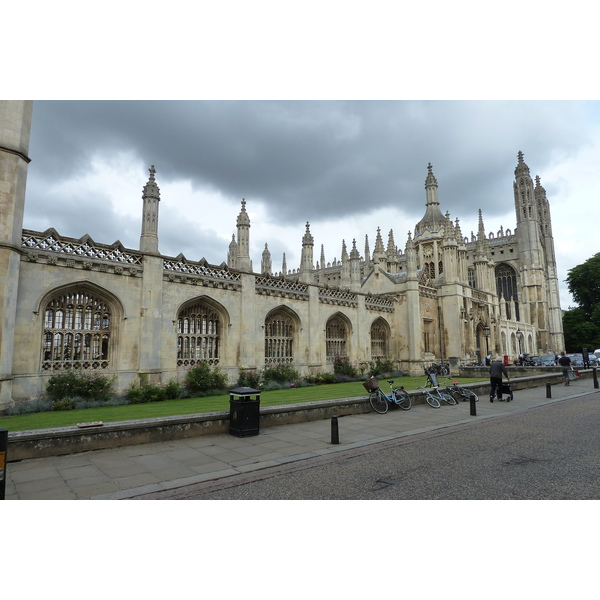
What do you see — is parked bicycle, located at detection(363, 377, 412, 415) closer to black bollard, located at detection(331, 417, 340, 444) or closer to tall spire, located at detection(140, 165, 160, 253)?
black bollard, located at detection(331, 417, 340, 444)

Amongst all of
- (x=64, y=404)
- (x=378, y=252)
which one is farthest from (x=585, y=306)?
(x=64, y=404)

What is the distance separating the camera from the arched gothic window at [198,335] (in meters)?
17.0

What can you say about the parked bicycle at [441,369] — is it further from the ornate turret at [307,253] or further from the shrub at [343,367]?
the ornate turret at [307,253]

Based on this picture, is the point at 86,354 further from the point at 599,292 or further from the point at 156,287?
the point at 599,292

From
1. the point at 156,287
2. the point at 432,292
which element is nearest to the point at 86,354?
the point at 156,287

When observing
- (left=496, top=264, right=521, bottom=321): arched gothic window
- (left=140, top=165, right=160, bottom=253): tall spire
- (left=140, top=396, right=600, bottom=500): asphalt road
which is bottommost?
(left=140, top=396, right=600, bottom=500): asphalt road

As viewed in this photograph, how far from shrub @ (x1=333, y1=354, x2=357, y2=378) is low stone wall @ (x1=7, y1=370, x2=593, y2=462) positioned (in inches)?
502

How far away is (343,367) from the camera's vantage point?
24047mm

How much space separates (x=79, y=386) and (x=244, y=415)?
7261 mm

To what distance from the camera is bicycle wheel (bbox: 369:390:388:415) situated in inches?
472

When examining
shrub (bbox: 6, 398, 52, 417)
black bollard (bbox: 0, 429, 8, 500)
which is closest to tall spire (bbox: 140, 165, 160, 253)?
shrub (bbox: 6, 398, 52, 417)

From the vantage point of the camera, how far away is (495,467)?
20.3 ft

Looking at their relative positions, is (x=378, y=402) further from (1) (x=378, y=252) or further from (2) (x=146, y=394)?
(1) (x=378, y=252)

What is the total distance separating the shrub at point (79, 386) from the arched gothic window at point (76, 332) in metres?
0.58
